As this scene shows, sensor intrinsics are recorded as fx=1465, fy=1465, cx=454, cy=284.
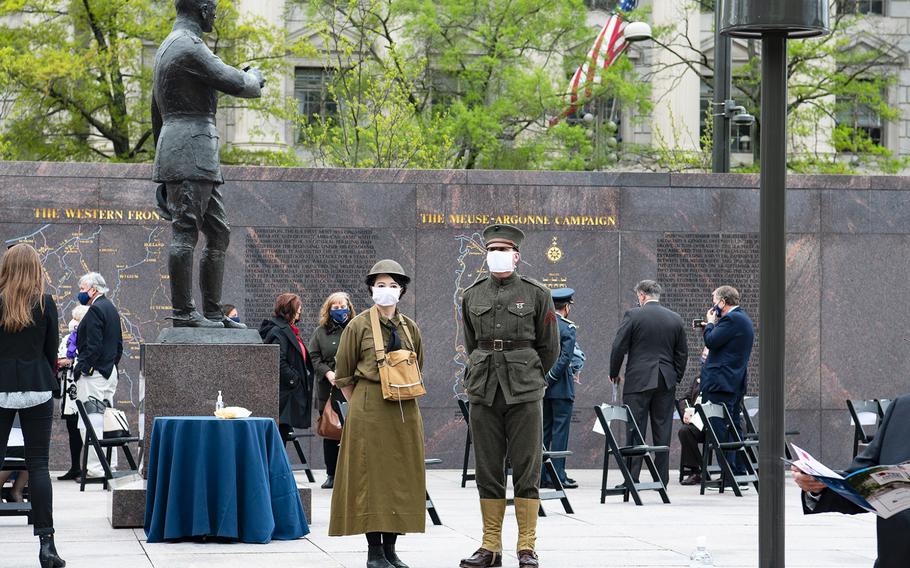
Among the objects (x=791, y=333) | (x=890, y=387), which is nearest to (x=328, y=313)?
(x=791, y=333)

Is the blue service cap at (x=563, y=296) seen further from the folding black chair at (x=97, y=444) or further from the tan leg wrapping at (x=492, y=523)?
the tan leg wrapping at (x=492, y=523)

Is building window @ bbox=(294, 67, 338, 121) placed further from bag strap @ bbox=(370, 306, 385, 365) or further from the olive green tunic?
the olive green tunic

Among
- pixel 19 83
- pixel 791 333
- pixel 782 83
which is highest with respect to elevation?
pixel 19 83

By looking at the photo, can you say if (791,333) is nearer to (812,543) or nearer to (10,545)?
(812,543)

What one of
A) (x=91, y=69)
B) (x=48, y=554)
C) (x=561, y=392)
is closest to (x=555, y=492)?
(x=561, y=392)

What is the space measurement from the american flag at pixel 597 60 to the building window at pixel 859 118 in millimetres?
5431

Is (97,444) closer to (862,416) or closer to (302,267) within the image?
(302,267)

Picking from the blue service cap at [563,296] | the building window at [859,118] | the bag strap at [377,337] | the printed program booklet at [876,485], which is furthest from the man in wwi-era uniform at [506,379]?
the building window at [859,118]

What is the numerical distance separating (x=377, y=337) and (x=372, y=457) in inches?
29.3

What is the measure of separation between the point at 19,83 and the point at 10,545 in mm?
20728

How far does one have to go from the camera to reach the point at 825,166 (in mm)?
31297

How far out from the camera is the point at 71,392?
46.5 feet

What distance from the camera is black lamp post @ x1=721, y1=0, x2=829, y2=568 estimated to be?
5.37 metres

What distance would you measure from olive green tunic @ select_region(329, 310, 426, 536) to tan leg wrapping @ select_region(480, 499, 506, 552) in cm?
43
